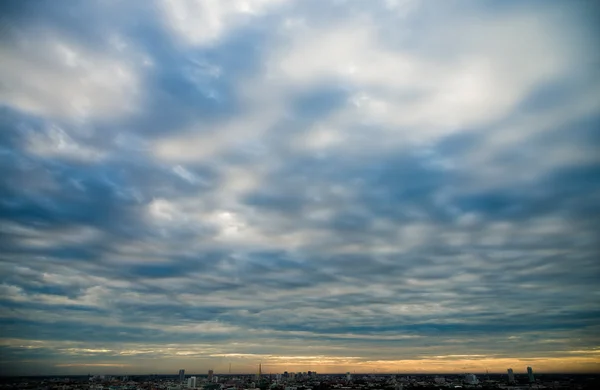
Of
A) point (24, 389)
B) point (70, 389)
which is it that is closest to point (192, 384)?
point (70, 389)

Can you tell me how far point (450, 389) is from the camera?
384 ft

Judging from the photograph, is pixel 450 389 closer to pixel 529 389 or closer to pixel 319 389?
pixel 529 389

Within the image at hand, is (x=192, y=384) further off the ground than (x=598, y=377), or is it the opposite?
(x=598, y=377)

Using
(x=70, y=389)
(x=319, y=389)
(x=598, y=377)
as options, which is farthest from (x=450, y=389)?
(x=70, y=389)

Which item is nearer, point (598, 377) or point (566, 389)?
point (598, 377)

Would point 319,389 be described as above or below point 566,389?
below

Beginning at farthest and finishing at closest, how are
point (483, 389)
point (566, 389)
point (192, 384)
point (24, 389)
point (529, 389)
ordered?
point (192, 384)
point (483, 389)
point (529, 389)
point (566, 389)
point (24, 389)

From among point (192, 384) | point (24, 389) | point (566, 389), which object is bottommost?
point (192, 384)

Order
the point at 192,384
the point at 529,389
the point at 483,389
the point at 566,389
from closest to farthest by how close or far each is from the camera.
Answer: the point at 566,389 → the point at 529,389 → the point at 483,389 → the point at 192,384

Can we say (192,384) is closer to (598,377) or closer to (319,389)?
(319,389)

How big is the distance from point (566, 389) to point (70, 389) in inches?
4130

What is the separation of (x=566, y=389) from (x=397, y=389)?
172ft

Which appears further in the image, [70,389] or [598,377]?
[70,389]

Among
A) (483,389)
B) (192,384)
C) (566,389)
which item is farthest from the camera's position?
(192,384)
